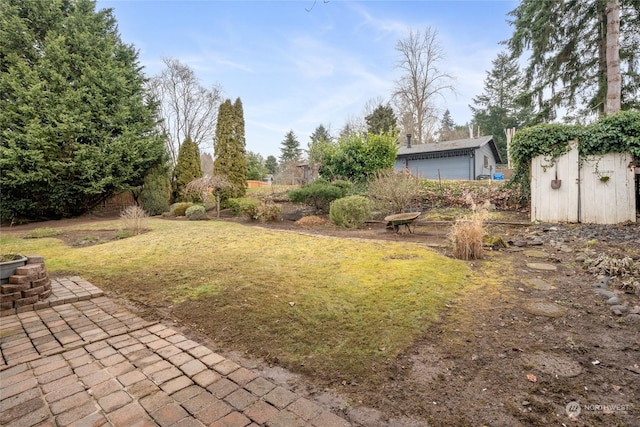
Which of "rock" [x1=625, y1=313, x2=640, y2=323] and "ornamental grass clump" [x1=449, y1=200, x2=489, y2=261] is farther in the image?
"ornamental grass clump" [x1=449, y1=200, x2=489, y2=261]

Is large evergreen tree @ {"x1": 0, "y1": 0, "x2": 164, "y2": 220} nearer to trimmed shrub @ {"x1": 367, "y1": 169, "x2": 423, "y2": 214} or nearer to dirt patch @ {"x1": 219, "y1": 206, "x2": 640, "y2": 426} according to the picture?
trimmed shrub @ {"x1": 367, "y1": 169, "x2": 423, "y2": 214}

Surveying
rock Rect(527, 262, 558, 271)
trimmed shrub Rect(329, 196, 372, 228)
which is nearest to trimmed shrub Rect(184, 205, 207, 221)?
trimmed shrub Rect(329, 196, 372, 228)

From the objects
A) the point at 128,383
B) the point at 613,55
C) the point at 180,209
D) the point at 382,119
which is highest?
the point at 382,119

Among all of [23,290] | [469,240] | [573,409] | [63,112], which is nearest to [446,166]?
[469,240]

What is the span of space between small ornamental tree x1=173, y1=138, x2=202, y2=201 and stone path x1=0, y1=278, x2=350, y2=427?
12798mm

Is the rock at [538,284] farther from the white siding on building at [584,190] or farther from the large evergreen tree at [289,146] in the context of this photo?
the large evergreen tree at [289,146]

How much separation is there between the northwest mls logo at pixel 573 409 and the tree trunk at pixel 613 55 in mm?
11706

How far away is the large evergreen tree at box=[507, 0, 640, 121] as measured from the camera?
1047 centimetres

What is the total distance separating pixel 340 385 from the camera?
188 centimetres

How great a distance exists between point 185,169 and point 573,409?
15753 millimetres

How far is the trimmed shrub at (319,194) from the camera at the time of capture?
1034cm

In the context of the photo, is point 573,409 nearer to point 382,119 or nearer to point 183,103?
point 183,103

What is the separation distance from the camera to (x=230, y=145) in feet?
47.4

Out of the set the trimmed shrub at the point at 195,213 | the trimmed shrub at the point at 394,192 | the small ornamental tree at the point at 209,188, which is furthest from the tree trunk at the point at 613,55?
the trimmed shrub at the point at 195,213
